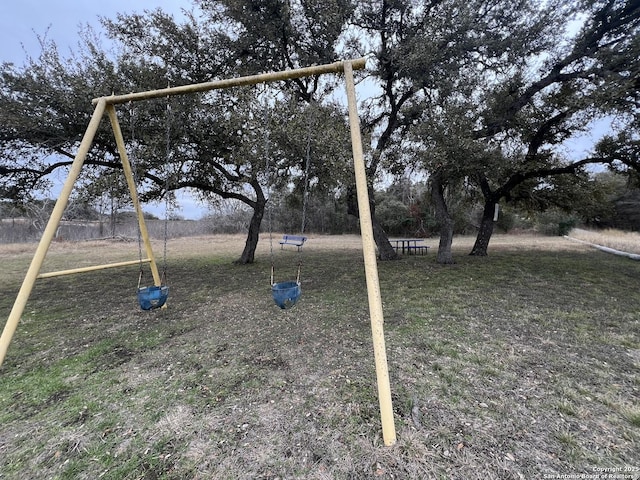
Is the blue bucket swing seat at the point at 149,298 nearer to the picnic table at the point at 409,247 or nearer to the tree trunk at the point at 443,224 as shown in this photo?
the tree trunk at the point at 443,224

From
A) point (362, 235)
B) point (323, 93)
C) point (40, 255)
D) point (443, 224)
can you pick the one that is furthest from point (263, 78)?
point (443, 224)

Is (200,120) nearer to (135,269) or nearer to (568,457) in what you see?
(135,269)

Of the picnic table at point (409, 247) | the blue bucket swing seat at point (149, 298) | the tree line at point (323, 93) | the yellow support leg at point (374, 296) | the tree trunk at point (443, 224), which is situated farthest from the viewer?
the picnic table at point (409, 247)

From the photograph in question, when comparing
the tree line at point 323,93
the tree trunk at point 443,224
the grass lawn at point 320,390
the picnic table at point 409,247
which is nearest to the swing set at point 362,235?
the grass lawn at point 320,390

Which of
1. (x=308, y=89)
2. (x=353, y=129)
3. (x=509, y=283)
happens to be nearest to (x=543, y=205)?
(x=509, y=283)

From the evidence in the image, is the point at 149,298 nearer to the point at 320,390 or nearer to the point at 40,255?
the point at 40,255

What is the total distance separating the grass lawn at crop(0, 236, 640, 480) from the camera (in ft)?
5.37

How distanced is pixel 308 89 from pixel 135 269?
22.3 ft

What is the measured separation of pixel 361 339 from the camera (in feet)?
10.6

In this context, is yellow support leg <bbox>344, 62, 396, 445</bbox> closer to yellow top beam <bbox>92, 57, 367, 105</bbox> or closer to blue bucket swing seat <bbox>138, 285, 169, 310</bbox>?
yellow top beam <bbox>92, 57, 367, 105</bbox>

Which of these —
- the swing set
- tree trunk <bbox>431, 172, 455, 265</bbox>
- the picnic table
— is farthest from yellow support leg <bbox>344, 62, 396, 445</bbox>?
the picnic table

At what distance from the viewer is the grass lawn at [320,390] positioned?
1.64m

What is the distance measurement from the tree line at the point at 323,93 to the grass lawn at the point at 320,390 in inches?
97.6

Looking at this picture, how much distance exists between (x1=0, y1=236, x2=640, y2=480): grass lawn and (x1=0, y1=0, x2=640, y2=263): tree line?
248 centimetres
